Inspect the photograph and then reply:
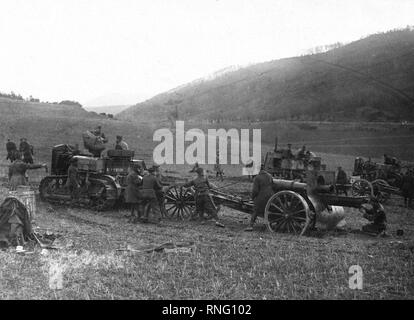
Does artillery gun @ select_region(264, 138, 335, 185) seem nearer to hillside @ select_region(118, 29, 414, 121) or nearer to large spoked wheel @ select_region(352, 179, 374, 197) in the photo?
large spoked wheel @ select_region(352, 179, 374, 197)

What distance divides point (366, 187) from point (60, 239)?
12.9 m

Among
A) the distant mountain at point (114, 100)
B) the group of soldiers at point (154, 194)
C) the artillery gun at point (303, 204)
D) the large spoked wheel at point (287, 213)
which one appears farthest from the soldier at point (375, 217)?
the distant mountain at point (114, 100)

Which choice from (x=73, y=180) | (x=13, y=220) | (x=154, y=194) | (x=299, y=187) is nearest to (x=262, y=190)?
(x=299, y=187)

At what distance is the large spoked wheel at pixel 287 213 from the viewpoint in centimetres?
1066

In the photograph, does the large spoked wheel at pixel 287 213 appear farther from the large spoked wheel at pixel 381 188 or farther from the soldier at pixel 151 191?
the large spoked wheel at pixel 381 188

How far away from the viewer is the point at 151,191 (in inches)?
494

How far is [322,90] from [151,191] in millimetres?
54104

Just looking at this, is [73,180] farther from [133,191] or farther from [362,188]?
[362,188]

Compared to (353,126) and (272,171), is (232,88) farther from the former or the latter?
(272,171)

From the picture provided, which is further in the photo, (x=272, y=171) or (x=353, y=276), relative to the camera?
(x=272, y=171)

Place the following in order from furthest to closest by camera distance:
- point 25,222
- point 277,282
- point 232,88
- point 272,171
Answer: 1. point 232,88
2. point 272,171
3. point 25,222
4. point 277,282

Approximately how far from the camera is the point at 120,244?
941 cm

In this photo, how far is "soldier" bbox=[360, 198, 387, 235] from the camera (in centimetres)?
1129
